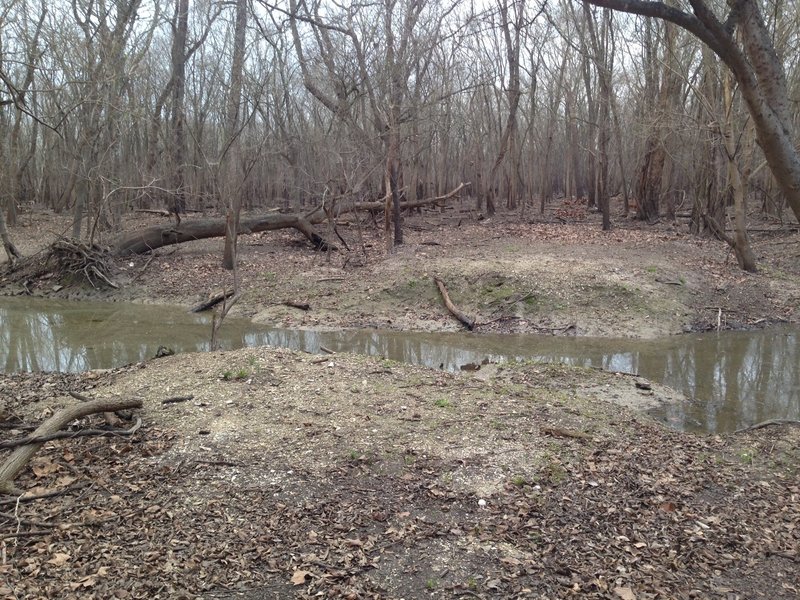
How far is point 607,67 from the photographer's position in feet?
64.6

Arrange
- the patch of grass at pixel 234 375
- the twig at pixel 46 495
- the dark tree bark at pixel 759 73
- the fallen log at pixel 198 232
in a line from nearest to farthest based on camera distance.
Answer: the dark tree bark at pixel 759 73 < the twig at pixel 46 495 < the patch of grass at pixel 234 375 < the fallen log at pixel 198 232

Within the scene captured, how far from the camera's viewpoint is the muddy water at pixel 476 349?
806 centimetres

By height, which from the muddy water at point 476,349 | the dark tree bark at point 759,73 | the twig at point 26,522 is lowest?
the muddy water at point 476,349

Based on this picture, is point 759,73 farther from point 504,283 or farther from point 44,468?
point 504,283

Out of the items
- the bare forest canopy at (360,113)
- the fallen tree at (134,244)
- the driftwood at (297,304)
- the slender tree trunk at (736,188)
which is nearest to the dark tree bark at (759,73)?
the bare forest canopy at (360,113)

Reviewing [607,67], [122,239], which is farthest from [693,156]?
[122,239]

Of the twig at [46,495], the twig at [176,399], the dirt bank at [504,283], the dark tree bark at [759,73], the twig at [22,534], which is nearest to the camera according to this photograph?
the dark tree bark at [759,73]

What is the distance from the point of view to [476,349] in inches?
404

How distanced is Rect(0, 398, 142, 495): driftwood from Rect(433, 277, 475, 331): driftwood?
7.15m

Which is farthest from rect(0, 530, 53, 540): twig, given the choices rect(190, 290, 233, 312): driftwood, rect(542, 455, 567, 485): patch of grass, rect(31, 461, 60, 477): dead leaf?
rect(190, 290, 233, 312): driftwood

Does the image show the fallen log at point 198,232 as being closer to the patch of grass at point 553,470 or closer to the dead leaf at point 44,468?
the patch of grass at point 553,470

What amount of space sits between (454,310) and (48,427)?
8.40m

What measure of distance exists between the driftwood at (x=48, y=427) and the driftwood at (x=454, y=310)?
23.4ft

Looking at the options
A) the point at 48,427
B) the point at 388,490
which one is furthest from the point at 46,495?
the point at 388,490
